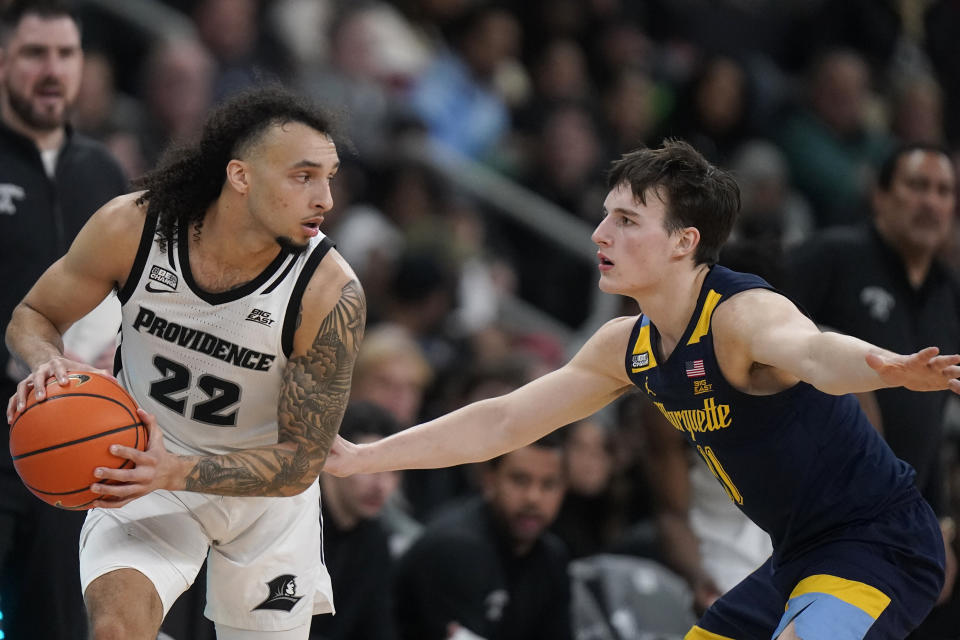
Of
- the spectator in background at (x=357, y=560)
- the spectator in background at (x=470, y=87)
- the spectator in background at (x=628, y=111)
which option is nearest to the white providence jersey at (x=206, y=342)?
the spectator in background at (x=357, y=560)

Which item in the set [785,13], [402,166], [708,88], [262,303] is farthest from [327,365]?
[785,13]

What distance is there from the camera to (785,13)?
606 inches

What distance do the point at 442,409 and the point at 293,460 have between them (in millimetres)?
4104

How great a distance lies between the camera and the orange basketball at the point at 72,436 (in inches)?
174

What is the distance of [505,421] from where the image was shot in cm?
538

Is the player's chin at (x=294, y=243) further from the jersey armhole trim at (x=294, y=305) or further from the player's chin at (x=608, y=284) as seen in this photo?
the player's chin at (x=608, y=284)

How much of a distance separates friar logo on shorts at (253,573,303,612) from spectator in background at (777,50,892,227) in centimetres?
920

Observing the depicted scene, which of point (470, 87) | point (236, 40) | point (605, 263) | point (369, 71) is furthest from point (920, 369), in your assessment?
point (470, 87)

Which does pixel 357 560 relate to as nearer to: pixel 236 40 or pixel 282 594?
pixel 282 594

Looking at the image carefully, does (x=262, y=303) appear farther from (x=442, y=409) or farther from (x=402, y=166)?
(x=402, y=166)

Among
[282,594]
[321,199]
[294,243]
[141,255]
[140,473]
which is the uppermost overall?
[321,199]

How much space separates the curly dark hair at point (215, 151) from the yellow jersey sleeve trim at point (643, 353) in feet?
4.49

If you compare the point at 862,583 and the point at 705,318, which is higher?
the point at 705,318

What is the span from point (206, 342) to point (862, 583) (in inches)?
97.4
